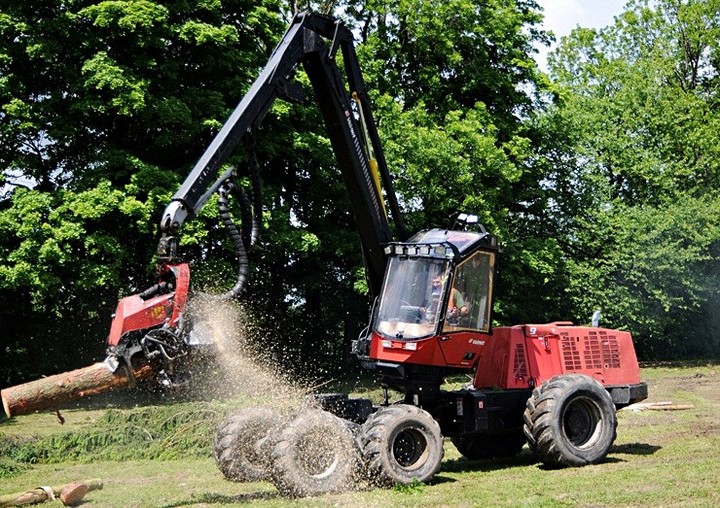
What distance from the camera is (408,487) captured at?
1177cm

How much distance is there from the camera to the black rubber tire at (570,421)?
13055mm

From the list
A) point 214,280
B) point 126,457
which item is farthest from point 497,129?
point 126,457

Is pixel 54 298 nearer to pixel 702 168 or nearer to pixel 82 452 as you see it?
pixel 82 452

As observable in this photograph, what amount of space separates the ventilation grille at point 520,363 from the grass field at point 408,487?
1340 mm

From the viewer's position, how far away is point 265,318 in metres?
29.2

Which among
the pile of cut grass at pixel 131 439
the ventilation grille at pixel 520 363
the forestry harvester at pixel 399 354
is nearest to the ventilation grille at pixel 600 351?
the forestry harvester at pixel 399 354

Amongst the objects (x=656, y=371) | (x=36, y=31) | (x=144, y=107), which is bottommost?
(x=656, y=371)

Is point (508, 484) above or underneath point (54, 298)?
underneath

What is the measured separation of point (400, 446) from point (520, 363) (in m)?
2.77

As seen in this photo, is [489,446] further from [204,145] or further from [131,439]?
[204,145]

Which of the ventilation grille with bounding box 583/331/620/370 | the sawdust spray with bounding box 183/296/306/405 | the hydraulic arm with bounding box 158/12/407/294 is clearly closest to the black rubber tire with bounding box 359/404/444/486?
the sawdust spray with bounding box 183/296/306/405

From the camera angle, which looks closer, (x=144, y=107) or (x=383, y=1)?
(x=144, y=107)

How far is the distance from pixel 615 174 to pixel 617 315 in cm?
643

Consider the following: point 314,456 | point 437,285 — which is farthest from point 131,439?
point 437,285
